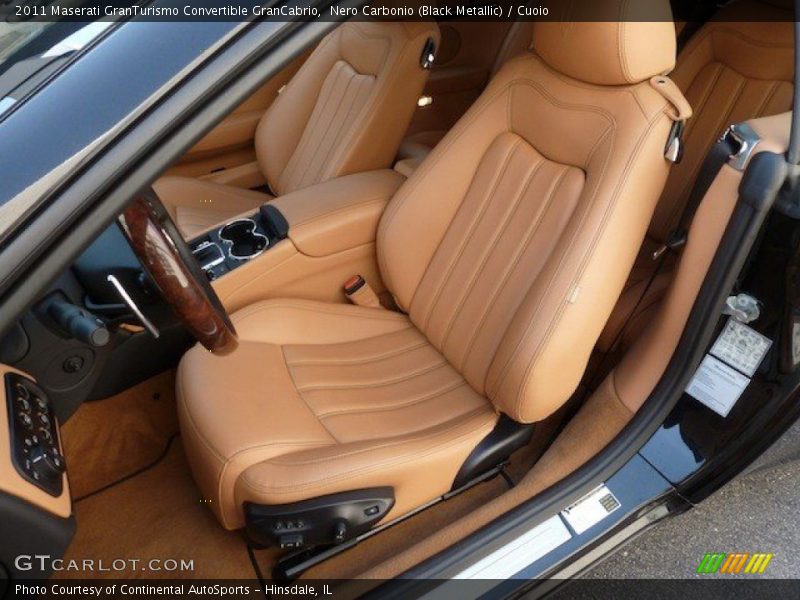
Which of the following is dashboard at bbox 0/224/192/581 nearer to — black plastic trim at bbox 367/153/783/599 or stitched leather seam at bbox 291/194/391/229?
stitched leather seam at bbox 291/194/391/229

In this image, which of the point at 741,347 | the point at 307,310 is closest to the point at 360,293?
the point at 307,310

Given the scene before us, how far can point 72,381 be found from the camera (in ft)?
3.83

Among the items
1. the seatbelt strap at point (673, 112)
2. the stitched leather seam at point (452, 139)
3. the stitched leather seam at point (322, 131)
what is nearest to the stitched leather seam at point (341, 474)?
the stitched leather seam at point (452, 139)

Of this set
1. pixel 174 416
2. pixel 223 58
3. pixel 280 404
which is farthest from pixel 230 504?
pixel 223 58

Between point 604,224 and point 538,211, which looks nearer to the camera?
point 604,224

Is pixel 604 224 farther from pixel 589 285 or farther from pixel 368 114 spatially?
pixel 368 114

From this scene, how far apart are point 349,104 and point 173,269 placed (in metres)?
1.20

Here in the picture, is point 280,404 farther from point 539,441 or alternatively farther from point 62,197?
point 62,197

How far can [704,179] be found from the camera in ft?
3.98

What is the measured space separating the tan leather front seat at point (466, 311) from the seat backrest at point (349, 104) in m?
0.44

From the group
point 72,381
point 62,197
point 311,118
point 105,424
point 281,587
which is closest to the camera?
point 62,197

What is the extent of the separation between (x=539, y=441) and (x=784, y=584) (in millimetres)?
609

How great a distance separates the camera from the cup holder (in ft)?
5.30

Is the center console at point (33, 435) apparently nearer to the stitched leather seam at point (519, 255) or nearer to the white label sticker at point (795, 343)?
the stitched leather seam at point (519, 255)
